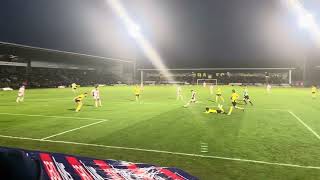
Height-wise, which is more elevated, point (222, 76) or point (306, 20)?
point (306, 20)

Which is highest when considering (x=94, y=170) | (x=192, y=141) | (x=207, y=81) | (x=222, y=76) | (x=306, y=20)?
(x=306, y=20)

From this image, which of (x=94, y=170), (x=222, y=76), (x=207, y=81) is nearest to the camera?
(x=94, y=170)

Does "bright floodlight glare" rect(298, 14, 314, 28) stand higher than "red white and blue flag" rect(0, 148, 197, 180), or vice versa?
"bright floodlight glare" rect(298, 14, 314, 28)

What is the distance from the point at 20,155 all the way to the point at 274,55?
9644 cm

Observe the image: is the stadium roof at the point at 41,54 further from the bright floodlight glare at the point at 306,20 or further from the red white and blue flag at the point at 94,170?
the red white and blue flag at the point at 94,170

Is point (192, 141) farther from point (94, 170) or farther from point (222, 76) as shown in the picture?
point (222, 76)

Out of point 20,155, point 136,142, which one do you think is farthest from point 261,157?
point 20,155

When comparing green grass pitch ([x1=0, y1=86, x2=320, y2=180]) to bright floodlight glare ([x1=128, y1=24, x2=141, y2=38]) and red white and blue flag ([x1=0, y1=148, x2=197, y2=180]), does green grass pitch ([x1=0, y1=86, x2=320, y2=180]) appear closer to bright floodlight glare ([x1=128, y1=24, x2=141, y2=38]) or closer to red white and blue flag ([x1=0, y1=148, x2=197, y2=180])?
red white and blue flag ([x1=0, y1=148, x2=197, y2=180])

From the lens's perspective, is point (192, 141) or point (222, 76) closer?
point (192, 141)

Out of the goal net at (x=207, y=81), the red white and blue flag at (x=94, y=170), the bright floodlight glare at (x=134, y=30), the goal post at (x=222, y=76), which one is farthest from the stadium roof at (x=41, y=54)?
the red white and blue flag at (x=94, y=170)

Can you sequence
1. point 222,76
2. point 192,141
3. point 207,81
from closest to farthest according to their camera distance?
point 192,141 → point 207,81 → point 222,76

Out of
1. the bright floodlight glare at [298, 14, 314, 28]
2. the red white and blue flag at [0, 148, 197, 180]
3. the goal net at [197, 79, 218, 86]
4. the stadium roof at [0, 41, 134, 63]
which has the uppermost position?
the bright floodlight glare at [298, 14, 314, 28]

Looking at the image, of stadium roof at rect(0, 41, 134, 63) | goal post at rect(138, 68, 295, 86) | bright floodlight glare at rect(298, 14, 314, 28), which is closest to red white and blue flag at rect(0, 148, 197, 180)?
stadium roof at rect(0, 41, 134, 63)

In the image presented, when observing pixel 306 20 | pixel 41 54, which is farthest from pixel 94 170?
pixel 41 54
